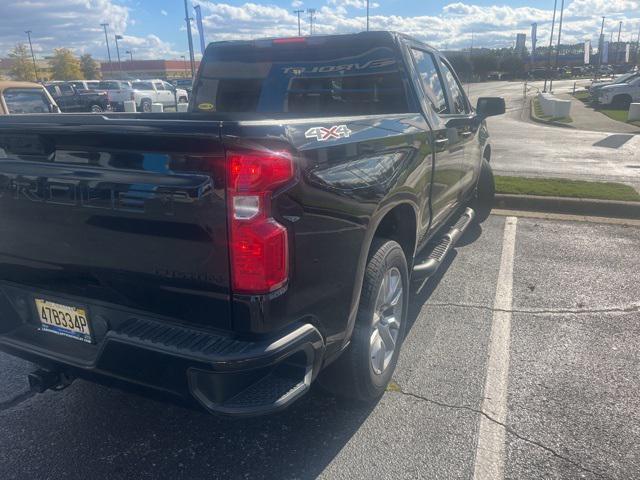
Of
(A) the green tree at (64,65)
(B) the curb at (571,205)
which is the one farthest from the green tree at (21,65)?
(B) the curb at (571,205)

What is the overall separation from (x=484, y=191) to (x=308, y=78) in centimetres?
324

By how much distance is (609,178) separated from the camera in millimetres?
9562

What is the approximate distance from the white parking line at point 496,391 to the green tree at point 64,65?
8785 cm

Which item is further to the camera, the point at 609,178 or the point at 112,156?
the point at 609,178

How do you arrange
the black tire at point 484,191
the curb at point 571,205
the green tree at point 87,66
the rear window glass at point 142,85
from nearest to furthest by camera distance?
the black tire at point 484,191, the curb at point 571,205, the rear window glass at point 142,85, the green tree at point 87,66

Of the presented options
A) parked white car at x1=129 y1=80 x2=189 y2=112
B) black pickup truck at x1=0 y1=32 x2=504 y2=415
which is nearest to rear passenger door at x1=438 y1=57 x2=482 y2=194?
black pickup truck at x1=0 y1=32 x2=504 y2=415

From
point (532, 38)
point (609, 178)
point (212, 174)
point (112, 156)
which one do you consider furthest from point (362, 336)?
point (532, 38)

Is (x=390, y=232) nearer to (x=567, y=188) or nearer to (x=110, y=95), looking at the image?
(x=567, y=188)

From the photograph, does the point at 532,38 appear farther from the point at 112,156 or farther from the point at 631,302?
the point at 112,156

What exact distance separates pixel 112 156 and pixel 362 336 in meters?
1.47

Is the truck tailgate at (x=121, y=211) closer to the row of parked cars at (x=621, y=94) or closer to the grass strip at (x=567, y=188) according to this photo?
the grass strip at (x=567, y=188)

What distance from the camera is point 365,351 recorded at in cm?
291

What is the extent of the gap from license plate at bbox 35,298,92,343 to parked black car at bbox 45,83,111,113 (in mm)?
30641

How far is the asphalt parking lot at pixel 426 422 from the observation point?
107 inches
